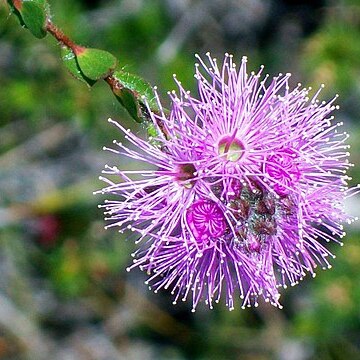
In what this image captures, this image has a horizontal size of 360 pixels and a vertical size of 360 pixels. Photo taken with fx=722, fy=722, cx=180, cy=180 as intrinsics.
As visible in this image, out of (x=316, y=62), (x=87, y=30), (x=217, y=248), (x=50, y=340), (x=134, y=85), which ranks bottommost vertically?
(x=217, y=248)

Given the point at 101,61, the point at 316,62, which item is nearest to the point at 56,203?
the point at 316,62

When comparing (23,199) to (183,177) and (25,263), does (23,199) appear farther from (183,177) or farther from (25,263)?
(183,177)

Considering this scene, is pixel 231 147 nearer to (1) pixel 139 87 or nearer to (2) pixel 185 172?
(2) pixel 185 172

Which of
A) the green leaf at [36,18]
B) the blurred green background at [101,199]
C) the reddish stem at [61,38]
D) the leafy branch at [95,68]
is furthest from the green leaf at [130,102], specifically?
the blurred green background at [101,199]

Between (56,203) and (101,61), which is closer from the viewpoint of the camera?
(101,61)

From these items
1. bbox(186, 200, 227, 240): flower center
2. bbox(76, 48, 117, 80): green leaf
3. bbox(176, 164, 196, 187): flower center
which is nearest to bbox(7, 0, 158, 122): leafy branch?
bbox(76, 48, 117, 80): green leaf

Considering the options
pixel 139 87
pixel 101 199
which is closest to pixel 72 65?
pixel 139 87
